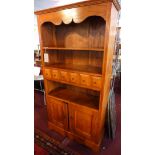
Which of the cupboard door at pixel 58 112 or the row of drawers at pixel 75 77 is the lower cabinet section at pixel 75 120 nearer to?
the cupboard door at pixel 58 112

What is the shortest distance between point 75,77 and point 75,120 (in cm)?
68

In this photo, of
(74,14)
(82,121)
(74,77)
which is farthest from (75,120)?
(74,14)

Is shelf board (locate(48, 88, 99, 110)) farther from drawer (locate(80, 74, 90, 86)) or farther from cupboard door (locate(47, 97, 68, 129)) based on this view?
drawer (locate(80, 74, 90, 86))

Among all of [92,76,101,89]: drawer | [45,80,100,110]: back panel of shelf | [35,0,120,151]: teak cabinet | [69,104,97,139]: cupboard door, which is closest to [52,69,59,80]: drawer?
[35,0,120,151]: teak cabinet

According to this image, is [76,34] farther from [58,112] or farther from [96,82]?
[58,112]

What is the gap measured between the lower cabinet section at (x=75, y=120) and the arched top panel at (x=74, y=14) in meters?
1.13

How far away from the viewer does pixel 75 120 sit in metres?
1.87

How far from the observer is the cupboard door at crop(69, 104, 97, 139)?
1.69 m

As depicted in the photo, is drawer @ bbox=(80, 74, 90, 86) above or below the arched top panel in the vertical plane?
below

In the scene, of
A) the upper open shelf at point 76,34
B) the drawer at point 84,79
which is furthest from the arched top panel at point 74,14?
the drawer at point 84,79

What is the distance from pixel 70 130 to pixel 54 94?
0.64m

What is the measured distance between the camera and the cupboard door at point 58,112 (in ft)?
6.36
